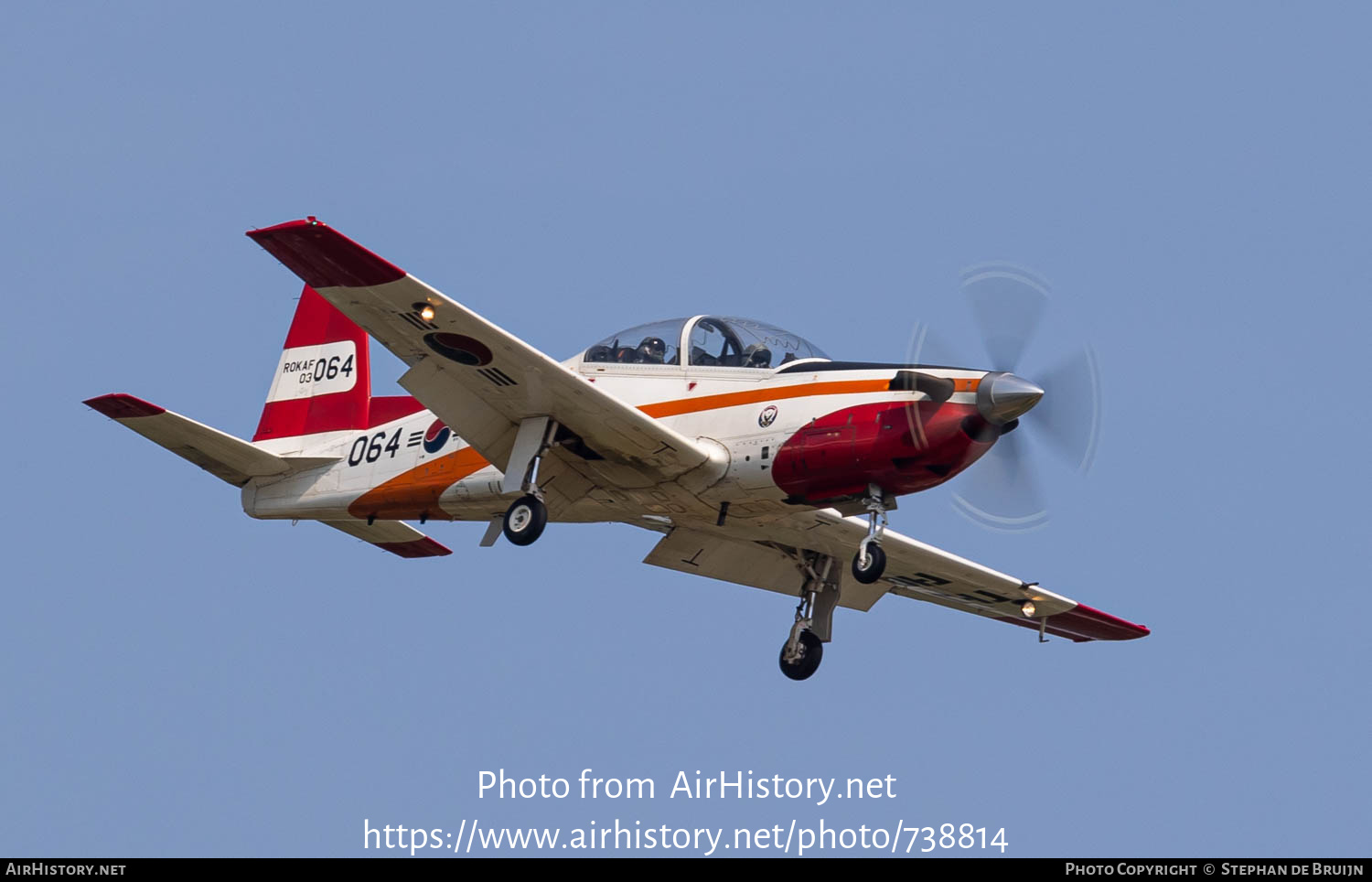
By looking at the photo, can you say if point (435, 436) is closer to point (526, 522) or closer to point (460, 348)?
point (460, 348)

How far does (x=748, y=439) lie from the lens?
2177 centimetres

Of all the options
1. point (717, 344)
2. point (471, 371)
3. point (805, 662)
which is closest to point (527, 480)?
point (471, 371)

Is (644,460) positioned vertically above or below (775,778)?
above

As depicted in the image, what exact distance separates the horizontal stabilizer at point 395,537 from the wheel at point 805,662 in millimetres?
5489

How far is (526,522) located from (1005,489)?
5.35 meters

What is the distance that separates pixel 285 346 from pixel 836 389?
9.96 m

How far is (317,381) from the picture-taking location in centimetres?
2708

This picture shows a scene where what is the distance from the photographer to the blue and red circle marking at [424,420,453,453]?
24.4 meters

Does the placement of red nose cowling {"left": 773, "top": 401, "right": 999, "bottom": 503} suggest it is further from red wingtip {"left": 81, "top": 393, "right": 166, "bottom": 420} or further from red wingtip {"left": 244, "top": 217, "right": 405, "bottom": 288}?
red wingtip {"left": 81, "top": 393, "right": 166, "bottom": 420}

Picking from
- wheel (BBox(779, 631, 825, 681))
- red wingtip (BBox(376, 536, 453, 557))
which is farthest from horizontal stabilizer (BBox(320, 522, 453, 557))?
wheel (BBox(779, 631, 825, 681))

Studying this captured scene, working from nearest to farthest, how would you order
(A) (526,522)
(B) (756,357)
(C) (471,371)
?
(A) (526,522) < (C) (471,371) < (B) (756,357)
